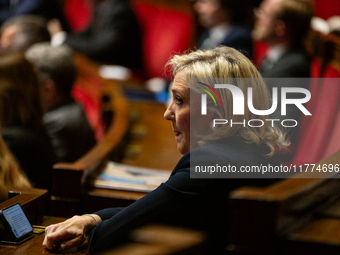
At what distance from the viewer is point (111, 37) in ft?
10.3

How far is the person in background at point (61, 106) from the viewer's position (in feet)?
5.99

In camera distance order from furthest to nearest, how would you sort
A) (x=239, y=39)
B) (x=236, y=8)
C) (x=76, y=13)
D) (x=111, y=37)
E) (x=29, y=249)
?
(x=76, y=13)
(x=111, y=37)
(x=236, y=8)
(x=239, y=39)
(x=29, y=249)

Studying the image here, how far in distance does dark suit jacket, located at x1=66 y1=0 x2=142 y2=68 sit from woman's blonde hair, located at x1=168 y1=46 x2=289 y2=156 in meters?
2.23

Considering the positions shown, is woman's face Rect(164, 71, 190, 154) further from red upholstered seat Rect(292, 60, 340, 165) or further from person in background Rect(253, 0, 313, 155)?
red upholstered seat Rect(292, 60, 340, 165)

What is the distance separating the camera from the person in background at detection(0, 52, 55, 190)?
1531 mm

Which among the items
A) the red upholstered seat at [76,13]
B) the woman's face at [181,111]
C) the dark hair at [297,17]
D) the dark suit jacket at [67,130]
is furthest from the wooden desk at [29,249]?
the red upholstered seat at [76,13]

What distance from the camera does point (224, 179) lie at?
86 centimetres

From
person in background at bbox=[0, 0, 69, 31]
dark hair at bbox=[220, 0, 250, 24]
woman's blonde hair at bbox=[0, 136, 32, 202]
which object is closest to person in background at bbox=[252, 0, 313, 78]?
dark hair at bbox=[220, 0, 250, 24]

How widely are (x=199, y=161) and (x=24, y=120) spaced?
2.95ft

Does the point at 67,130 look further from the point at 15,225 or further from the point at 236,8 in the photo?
the point at 236,8

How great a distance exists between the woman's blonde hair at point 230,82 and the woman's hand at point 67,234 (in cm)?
33

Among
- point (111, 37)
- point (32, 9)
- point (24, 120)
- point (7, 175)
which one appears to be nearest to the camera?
point (7, 175)

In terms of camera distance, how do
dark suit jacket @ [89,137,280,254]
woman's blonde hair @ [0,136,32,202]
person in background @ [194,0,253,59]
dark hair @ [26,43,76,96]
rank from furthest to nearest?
person in background @ [194,0,253,59], dark hair @ [26,43,76,96], woman's blonde hair @ [0,136,32,202], dark suit jacket @ [89,137,280,254]

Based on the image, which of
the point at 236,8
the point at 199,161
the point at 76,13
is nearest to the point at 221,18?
the point at 236,8
